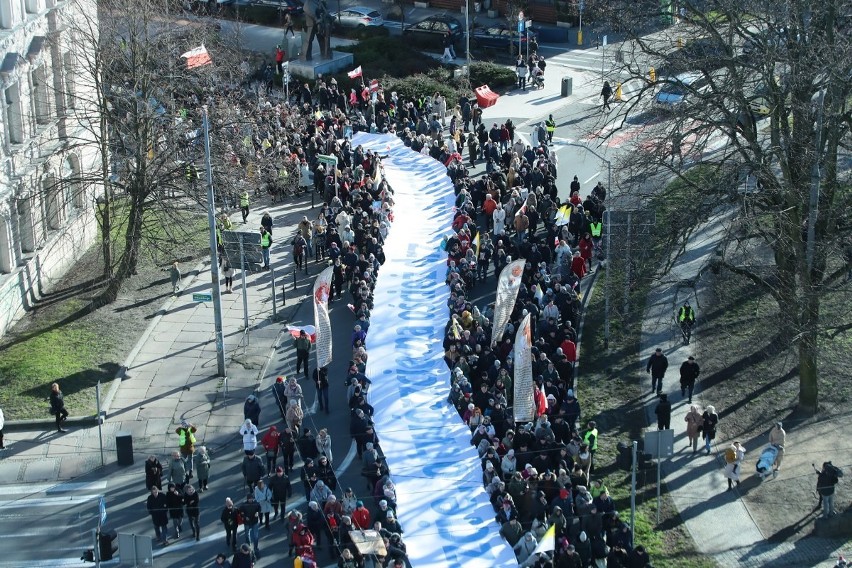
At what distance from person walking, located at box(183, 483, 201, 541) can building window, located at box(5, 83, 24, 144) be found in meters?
15.5

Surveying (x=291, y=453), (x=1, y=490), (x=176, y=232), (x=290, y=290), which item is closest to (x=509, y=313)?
(x=291, y=453)

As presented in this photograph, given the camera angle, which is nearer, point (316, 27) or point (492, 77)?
point (492, 77)

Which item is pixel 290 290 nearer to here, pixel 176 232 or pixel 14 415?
pixel 176 232

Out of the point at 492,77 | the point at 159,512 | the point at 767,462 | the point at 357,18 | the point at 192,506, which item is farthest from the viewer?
the point at 357,18

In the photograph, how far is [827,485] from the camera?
31.6 meters

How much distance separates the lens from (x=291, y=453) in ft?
110

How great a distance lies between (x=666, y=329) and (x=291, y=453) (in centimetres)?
1290

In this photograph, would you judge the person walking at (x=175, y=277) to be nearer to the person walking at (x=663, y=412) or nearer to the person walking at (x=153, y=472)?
A: the person walking at (x=153, y=472)

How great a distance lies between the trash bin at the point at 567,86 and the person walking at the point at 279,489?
3413 cm

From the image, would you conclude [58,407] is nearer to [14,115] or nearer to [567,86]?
[14,115]

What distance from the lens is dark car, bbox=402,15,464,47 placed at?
2744 inches

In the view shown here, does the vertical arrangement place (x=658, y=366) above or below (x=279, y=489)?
above

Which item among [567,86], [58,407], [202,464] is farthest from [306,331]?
[567,86]

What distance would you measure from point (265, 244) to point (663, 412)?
15.7 metres
